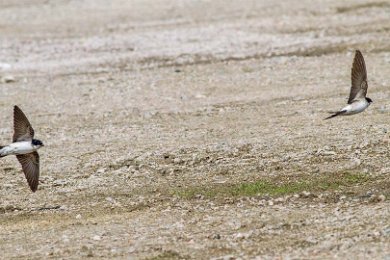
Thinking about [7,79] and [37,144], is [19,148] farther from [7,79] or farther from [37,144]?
[7,79]

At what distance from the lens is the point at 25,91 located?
60.8 ft

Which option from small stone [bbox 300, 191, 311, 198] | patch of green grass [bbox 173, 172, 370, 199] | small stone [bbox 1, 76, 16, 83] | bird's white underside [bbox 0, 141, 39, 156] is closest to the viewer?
small stone [bbox 300, 191, 311, 198]

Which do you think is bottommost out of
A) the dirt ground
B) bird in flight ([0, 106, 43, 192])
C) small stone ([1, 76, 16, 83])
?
small stone ([1, 76, 16, 83])

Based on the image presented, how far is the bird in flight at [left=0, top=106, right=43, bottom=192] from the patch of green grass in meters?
1.46

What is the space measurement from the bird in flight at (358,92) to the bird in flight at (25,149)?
332cm

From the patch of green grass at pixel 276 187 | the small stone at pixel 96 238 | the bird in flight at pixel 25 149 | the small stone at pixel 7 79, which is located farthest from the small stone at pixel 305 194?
the small stone at pixel 7 79

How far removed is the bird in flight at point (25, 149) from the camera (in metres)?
11.3

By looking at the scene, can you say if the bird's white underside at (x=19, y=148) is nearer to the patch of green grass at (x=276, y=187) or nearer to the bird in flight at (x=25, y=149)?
the bird in flight at (x=25, y=149)

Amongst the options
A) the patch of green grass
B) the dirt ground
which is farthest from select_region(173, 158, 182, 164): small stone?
the patch of green grass

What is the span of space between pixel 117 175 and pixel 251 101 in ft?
13.3

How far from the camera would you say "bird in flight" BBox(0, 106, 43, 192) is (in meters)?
11.3

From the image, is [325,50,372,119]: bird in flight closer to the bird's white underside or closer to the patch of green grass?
the patch of green grass

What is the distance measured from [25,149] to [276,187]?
259 centimetres

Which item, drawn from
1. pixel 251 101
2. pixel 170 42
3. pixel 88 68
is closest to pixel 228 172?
pixel 251 101
